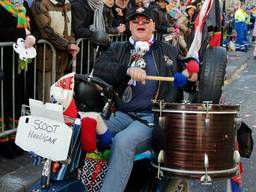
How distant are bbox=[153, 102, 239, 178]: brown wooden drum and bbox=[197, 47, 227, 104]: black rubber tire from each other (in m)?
0.33

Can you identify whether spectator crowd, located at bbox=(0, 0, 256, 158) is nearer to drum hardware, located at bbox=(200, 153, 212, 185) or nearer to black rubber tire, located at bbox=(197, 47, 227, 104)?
black rubber tire, located at bbox=(197, 47, 227, 104)

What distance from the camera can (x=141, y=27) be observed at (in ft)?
12.4

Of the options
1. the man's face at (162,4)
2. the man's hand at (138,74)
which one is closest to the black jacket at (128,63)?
the man's hand at (138,74)

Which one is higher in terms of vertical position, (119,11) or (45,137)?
(119,11)

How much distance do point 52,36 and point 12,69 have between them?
0.65m

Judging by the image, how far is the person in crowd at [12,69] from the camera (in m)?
5.25

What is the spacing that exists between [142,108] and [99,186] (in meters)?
0.71

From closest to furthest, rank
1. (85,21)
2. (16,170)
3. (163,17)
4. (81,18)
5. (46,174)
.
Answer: (46,174) < (16,170) < (81,18) < (85,21) < (163,17)

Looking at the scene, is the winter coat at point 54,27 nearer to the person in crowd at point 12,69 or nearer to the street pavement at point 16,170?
the person in crowd at point 12,69

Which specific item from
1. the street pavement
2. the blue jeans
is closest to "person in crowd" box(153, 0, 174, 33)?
the street pavement

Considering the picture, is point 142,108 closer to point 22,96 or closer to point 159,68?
point 159,68

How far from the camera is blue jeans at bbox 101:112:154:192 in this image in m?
3.13

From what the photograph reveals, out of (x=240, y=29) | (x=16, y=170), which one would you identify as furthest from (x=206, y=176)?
(x=240, y=29)

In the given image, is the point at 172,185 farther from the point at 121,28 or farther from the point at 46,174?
the point at 121,28
